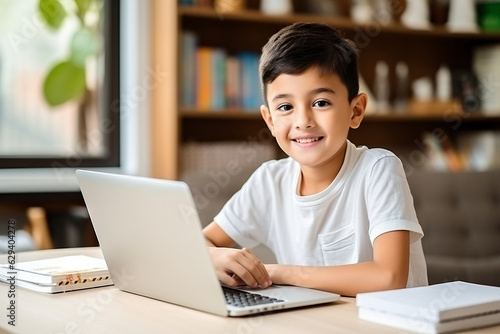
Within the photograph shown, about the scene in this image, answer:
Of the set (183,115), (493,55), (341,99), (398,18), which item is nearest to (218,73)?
(183,115)

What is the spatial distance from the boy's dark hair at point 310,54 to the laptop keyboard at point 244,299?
0.47m

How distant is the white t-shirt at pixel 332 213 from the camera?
1421mm

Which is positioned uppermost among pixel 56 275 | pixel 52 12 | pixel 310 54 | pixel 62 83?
pixel 52 12

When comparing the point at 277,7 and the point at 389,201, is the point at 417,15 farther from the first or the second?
the point at 389,201

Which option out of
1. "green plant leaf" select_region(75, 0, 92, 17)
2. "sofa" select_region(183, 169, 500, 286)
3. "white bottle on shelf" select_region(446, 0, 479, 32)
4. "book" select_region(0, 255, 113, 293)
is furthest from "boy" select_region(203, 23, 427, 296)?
"white bottle on shelf" select_region(446, 0, 479, 32)

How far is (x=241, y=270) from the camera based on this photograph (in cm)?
126

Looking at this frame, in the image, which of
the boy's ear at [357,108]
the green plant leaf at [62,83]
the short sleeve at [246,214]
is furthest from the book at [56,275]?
the green plant leaf at [62,83]

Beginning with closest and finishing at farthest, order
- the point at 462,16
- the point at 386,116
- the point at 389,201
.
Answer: the point at 389,201, the point at 386,116, the point at 462,16

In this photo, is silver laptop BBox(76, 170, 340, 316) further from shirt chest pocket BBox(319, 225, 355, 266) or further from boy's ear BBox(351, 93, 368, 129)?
boy's ear BBox(351, 93, 368, 129)

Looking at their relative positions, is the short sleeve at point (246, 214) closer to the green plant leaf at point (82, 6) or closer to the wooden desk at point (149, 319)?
the wooden desk at point (149, 319)

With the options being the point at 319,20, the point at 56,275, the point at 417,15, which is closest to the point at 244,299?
the point at 56,275

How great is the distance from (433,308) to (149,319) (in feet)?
1.32

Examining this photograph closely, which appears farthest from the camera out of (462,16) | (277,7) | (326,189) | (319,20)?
(462,16)

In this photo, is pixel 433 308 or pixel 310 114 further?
pixel 310 114
